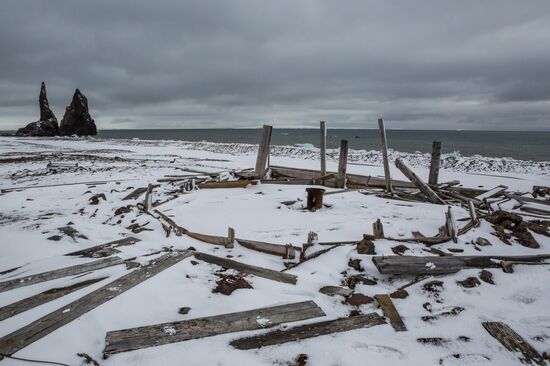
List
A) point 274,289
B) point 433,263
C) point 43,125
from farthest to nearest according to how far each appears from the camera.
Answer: point 43,125 → point 433,263 → point 274,289

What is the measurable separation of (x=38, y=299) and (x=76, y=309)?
1.98 feet

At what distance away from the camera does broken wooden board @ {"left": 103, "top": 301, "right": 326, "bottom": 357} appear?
2.82 m

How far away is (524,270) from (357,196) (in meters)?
4.57

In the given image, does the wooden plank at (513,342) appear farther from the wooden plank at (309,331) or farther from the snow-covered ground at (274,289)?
the wooden plank at (309,331)

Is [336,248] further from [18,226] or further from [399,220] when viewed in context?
[18,226]

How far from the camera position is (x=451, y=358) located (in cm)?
273

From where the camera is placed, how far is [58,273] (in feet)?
13.4

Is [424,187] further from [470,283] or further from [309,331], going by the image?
[309,331]

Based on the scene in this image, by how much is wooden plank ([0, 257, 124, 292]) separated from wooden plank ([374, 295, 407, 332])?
3.52 metres

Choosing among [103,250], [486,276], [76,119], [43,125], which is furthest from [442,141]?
[43,125]

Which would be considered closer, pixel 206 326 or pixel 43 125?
pixel 206 326

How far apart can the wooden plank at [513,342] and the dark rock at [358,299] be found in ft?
3.73

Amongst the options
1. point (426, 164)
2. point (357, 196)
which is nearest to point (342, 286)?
point (357, 196)

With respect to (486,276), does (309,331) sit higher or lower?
lower
